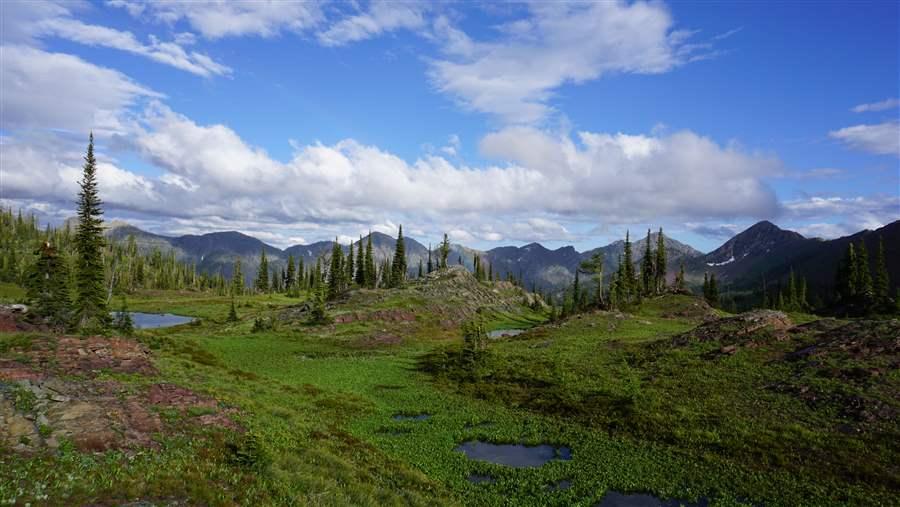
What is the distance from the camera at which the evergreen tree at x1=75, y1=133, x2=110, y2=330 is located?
193 ft

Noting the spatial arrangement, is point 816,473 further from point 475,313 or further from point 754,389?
point 475,313

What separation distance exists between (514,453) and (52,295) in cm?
6755

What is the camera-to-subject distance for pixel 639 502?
77.7 feet

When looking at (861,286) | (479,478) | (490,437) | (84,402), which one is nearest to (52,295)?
(84,402)

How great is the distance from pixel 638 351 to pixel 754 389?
18727 millimetres

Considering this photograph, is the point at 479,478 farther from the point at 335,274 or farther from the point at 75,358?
the point at 335,274

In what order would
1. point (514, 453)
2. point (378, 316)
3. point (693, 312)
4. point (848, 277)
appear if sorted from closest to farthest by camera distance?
point (514, 453)
point (378, 316)
point (693, 312)
point (848, 277)

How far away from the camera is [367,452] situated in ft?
93.5

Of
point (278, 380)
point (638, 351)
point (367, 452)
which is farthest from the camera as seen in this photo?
point (638, 351)

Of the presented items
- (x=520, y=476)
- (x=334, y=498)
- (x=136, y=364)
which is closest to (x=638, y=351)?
(x=520, y=476)

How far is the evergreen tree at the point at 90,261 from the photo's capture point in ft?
193

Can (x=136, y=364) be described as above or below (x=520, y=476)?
above

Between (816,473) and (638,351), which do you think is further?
(638,351)

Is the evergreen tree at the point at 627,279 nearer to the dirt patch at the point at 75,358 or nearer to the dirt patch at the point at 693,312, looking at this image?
the dirt patch at the point at 693,312
